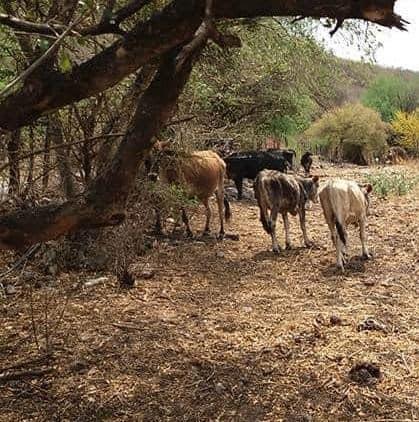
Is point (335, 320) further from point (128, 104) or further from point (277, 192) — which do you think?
point (277, 192)

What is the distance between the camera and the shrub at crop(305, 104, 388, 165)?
38.3m

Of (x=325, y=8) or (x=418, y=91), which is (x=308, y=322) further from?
(x=418, y=91)

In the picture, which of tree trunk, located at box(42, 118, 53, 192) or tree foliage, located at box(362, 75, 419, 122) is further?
tree foliage, located at box(362, 75, 419, 122)

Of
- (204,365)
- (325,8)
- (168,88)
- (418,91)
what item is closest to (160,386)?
(204,365)

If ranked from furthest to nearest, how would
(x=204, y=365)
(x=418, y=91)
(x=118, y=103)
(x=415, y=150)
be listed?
1. (x=418, y=91)
2. (x=415, y=150)
3. (x=118, y=103)
4. (x=204, y=365)

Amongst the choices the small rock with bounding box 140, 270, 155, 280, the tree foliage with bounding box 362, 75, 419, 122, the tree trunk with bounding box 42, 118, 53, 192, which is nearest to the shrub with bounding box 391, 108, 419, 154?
the tree foliage with bounding box 362, 75, 419, 122

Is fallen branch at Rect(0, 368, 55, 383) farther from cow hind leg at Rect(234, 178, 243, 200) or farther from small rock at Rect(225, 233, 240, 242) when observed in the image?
cow hind leg at Rect(234, 178, 243, 200)

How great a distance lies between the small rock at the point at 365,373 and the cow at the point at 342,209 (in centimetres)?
376

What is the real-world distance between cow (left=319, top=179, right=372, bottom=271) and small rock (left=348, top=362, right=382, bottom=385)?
3.76m

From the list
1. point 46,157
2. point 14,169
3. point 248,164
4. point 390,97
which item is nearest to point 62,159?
point 46,157

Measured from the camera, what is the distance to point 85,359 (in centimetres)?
473

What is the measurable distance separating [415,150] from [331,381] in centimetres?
3677

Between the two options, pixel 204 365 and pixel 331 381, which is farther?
pixel 204 365

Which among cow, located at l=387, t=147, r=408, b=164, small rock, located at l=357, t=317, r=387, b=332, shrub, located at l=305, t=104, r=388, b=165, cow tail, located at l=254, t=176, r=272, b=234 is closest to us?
small rock, located at l=357, t=317, r=387, b=332
